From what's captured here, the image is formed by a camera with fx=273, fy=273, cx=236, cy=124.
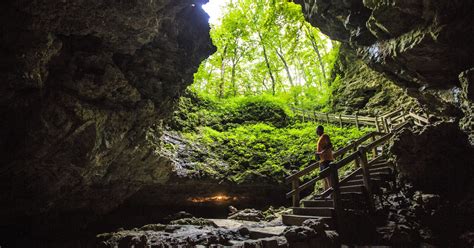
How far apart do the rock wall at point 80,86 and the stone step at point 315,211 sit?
17.6ft

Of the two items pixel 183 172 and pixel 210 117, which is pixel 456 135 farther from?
pixel 210 117

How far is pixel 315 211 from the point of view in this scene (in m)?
7.05

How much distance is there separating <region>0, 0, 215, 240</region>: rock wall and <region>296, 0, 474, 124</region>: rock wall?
634 cm

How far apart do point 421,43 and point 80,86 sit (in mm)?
9692

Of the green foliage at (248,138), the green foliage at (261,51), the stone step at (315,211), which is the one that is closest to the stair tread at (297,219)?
the stone step at (315,211)

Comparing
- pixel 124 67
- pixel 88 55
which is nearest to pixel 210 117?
pixel 124 67

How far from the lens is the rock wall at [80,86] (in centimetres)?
528

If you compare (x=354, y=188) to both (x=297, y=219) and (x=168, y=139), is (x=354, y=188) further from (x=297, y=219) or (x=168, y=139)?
(x=168, y=139)

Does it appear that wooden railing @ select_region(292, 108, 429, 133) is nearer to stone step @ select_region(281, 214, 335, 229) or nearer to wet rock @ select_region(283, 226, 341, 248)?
stone step @ select_region(281, 214, 335, 229)

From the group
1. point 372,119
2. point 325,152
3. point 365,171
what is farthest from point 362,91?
point 365,171

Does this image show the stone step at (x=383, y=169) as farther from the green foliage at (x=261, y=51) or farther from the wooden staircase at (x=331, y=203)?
the green foliage at (x=261, y=51)

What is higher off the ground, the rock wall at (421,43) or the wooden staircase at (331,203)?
the rock wall at (421,43)

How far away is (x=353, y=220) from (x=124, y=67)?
7.21 metres

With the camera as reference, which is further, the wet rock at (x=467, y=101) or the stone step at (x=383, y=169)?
the stone step at (x=383, y=169)
